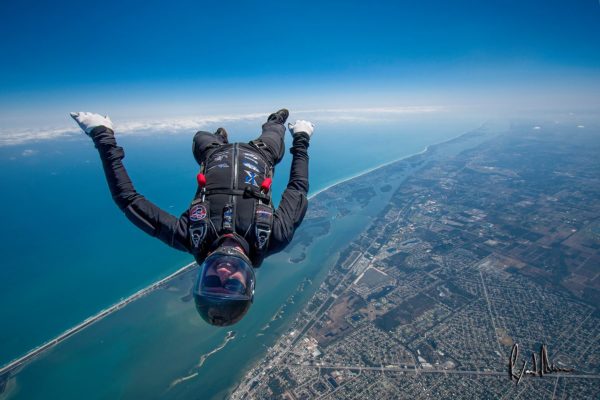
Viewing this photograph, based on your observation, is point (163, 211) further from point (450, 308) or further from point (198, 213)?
point (450, 308)

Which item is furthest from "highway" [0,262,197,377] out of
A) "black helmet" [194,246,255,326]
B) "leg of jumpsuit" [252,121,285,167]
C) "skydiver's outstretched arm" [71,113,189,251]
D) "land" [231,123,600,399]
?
"leg of jumpsuit" [252,121,285,167]

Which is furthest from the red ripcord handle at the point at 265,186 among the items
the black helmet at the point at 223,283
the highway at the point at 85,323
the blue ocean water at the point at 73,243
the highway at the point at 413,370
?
the blue ocean water at the point at 73,243

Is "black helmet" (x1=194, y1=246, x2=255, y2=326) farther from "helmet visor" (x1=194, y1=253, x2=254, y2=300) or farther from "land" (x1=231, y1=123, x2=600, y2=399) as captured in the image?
"land" (x1=231, y1=123, x2=600, y2=399)

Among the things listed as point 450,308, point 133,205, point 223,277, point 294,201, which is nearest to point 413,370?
point 450,308

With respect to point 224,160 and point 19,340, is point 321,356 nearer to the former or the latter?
point 224,160

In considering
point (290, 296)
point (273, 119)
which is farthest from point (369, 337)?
point (273, 119)

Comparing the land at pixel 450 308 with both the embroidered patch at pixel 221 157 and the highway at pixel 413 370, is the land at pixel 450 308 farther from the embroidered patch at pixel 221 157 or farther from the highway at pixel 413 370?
the embroidered patch at pixel 221 157

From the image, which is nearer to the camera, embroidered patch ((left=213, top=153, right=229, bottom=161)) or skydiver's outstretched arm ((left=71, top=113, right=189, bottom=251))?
skydiver's outstretched arm ((left=71, top=113, right=189, bottom=251))
